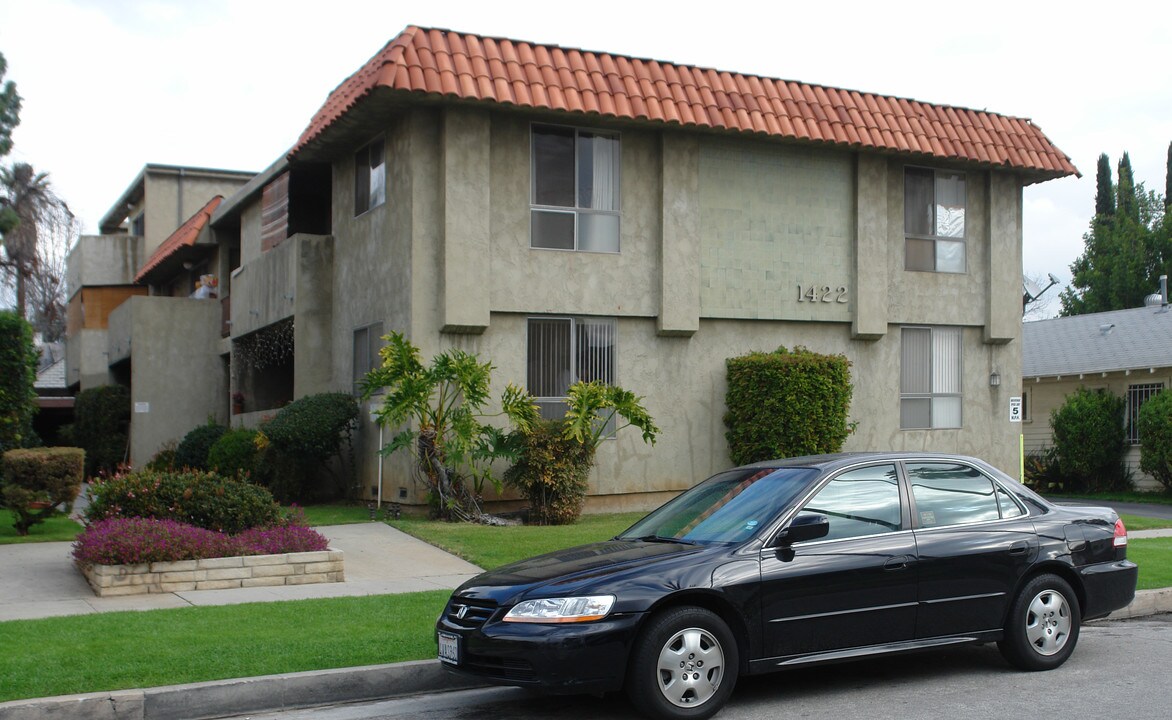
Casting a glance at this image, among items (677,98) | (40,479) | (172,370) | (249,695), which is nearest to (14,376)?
(40,479)

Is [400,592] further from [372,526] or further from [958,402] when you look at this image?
[958,402]

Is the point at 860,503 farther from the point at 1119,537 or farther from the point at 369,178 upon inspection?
the point at 369,178

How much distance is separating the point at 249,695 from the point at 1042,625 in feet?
17.2

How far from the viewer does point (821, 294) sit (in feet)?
63.1

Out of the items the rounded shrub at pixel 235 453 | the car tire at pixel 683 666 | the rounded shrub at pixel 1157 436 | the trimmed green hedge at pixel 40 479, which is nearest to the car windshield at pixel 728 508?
the car tire at pixel 683 666

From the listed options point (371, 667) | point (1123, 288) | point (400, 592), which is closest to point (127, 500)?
point (400, 592)

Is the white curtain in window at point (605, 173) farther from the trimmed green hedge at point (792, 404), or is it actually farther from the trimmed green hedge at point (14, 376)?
the trimmed green hedge at point (14, 376)

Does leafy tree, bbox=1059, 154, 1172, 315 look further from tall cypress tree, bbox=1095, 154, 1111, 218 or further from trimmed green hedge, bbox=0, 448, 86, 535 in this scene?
trimmed green hedge, bbox=0, 448, 86, 535

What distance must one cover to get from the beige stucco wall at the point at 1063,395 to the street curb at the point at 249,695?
77.9 feet

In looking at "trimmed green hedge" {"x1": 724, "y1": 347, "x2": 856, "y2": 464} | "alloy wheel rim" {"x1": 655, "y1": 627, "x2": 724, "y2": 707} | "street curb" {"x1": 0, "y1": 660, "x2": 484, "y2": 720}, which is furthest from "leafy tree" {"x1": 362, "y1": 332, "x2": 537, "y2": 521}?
"alloy wheel rim" {"x1": 655, "y1": 627, "x2": 724, "y2": 707}

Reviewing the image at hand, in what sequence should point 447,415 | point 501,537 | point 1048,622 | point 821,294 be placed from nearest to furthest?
point 1048,622
point 501,537
point 447,415
point 821,294

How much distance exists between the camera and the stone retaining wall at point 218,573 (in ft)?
34.0

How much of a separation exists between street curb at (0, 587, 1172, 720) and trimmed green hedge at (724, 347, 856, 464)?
1019 centimetres

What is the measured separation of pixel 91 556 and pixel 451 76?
Result: 27.1ft
